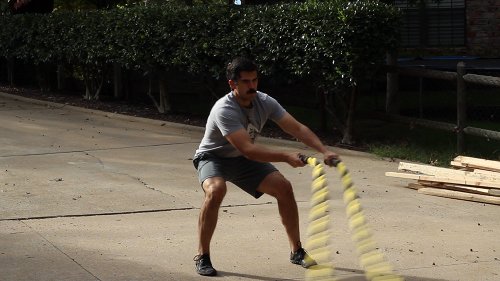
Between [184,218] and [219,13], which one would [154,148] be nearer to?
[219,13]

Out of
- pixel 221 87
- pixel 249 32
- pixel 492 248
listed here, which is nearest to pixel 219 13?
pixel 249 32

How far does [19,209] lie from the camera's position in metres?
9.33

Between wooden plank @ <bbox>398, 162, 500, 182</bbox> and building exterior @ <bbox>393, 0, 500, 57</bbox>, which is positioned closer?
wooden plank @ <bbox>398, 162, 500, 182</bbox>

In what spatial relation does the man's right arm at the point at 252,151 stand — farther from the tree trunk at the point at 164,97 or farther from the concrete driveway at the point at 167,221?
the tree trunk at the point at 164,97

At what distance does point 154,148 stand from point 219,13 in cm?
261

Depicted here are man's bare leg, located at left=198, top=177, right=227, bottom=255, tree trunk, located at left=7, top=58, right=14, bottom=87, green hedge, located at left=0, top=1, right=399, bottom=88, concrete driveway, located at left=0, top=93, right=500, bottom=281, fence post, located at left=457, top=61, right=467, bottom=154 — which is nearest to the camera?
man's bare leg, located at left=198, top=177, right=227, bottom=255

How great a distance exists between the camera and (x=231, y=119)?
6941 millimetres

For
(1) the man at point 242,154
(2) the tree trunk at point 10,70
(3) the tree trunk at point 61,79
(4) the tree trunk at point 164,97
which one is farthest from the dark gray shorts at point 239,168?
(2) the tree trunk at point 10,70

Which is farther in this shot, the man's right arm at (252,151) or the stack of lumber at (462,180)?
the stack of lumber at (462,180)

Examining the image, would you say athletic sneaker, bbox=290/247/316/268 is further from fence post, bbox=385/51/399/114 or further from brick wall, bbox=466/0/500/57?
brick wall, bbox=466/0/500/57

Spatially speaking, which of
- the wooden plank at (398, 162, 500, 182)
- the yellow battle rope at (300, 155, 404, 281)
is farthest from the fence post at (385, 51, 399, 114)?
the yellow battle rope at (300, 155, 404, 281)

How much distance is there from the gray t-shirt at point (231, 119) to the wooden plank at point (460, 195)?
3.48m

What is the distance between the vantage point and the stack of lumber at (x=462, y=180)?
9.91m

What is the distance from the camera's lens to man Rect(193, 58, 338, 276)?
272 inches
